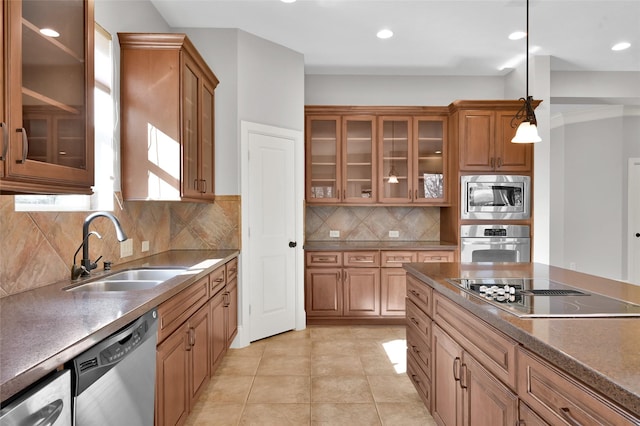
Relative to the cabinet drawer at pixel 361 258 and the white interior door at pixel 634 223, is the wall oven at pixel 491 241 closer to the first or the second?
the cabinet drawer at pixel 361 258

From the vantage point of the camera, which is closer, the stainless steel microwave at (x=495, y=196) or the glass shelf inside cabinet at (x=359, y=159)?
the stainless steel microwave at (x=495, y=196)

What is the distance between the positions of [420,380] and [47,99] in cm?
245

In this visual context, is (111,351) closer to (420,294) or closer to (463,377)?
(463,377)

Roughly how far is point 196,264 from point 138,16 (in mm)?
2054

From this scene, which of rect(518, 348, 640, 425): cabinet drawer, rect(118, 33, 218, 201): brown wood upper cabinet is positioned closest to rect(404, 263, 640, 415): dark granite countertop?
rect(518, 348, 640, 425): cabinet drawer

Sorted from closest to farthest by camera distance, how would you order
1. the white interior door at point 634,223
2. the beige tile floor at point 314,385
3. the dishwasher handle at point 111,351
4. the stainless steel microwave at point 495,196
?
the dishwasher handle at point 111,351 → the beige tile floor at point 314,385 → the stainless steel microwave at point 495,196 → the white interior door at point 634,223

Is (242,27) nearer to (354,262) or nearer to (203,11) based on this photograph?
(203,11)

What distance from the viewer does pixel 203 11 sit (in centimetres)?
338

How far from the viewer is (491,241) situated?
14.1 ft

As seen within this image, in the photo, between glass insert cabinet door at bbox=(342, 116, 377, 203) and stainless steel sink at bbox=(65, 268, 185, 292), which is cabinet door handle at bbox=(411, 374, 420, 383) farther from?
glass insert cabinet door at bbox=(342, 116, 377, 203)

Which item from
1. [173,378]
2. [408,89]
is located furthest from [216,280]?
[408,89]

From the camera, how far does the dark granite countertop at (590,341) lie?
2.74 ft

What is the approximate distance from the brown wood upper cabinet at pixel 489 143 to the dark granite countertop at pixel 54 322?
3.43 metres

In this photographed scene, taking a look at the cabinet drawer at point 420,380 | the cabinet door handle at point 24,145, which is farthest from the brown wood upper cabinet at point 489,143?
the cabinet door handle at point 24,145
